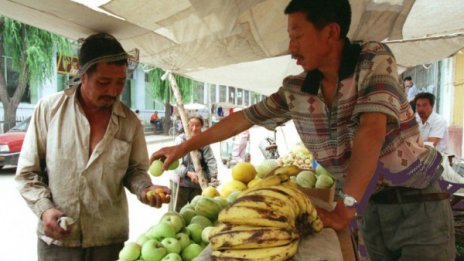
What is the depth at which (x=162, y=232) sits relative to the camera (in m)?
1.99

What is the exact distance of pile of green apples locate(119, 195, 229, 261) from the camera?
1.86 metres

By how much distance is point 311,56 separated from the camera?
189 cm

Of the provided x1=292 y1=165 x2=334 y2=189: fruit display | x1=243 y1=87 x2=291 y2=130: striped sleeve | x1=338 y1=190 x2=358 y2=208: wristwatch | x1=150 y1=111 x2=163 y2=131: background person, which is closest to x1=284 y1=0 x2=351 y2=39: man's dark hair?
x1=243 y1=87 x2=291 y2=130: striped sleeve

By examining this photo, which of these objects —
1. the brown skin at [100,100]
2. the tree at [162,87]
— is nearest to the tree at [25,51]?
the tree at [162,87]

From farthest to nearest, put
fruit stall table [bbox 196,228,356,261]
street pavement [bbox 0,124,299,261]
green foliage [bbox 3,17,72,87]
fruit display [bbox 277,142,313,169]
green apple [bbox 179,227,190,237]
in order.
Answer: green foliage [bbox 3,17,72,87] < fruit display [bbox 277,142,313,169] < street pavement [bbox 0,124,299,261] < green apple [bbox 179,227,190,237] < fruit stall table [bbox 196,228,356,261]

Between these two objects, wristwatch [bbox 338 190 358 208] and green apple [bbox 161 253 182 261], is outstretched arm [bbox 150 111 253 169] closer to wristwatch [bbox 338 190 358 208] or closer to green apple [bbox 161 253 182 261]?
green apple [bbox 161 253 182 261]

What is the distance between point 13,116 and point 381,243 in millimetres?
16841

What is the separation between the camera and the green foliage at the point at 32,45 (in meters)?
14.6

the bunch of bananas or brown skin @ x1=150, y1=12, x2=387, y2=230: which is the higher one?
brown skin @ x1=150, y1=12, x2=387, y2=230

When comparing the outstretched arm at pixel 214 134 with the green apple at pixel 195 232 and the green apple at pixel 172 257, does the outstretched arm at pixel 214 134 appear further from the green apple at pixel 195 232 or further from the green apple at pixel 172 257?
the green apple at pixel 172 257

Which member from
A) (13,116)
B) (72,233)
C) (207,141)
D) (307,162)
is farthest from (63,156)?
(13,116)

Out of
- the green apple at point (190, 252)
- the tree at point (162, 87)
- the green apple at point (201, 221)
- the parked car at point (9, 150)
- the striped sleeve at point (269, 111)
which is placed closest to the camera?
the green apple at point (190, 252)

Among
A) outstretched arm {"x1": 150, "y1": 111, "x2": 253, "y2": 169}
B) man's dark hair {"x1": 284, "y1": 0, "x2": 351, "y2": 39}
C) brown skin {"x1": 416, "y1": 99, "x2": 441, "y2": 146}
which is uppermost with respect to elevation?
man's dark hair {"x1": 284, "y1": 0, "x2": 351, "y2": 39}

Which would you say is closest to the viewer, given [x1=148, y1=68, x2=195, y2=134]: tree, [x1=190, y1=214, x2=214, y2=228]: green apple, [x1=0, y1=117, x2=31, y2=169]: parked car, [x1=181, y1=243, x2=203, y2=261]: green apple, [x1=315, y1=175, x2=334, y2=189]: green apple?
[x1=181, y1=243, x2=203, y2=261]: green apple
